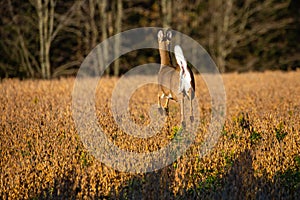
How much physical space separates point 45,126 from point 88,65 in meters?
18.9

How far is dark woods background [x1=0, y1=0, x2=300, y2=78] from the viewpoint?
68.7 ft

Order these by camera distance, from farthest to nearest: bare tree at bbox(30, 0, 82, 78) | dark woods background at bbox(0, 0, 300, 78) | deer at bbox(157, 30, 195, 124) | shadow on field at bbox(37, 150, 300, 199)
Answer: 1. dark woods background at bbox(0, 0, 300, 78)
2. bare tree at bbox(30, 0, 82, 78)
3. deer at bbox(157, 30, 195, 124)
4. shadow on field at bbox(37, 150, 300, 199)

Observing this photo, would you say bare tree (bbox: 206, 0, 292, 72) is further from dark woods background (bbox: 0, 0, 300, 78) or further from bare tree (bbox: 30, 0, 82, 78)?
bare tree (bbox: 30, 0, 82, 78)

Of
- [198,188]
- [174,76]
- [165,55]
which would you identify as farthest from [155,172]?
[165,55]

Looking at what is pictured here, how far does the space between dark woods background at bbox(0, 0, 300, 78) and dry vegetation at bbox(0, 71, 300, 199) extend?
13.3 m

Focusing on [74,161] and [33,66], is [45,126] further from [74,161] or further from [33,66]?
[33,66]

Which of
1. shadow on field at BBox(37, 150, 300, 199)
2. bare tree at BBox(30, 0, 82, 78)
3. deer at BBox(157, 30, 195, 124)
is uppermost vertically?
bare tree at BBox(30, 0, 82, 78)

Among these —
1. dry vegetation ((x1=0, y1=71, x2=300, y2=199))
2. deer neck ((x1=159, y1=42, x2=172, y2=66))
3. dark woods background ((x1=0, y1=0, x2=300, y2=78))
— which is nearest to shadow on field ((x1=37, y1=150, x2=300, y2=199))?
dry vegetation ((x1=0, y1=71, x2=300, y2=199))

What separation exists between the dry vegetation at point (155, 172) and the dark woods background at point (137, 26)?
13.3 m

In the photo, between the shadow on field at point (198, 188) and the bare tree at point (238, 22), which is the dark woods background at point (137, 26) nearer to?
the bare tree at point (238, 22)

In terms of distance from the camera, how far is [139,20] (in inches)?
1118

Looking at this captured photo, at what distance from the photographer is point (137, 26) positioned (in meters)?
27.5

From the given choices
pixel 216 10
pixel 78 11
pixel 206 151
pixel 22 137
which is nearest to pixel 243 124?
pixel 206 151

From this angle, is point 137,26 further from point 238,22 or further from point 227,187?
point 227,187
